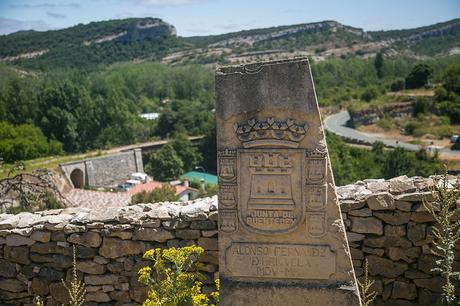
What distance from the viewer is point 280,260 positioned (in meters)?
3.42

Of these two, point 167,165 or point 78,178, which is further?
point 167,165

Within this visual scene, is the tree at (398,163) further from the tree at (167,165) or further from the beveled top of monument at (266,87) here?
the beveled top of monument at (266,87)

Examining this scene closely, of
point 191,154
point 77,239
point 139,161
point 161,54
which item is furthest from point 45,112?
point 161,54

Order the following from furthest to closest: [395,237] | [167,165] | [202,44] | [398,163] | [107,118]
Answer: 1. [202,44]
2. [107,118]
3. [167,165]
4. [398,163]
5. [395,237]

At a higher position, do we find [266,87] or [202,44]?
[202,44]

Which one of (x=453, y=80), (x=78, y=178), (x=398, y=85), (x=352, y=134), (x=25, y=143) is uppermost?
(x=453, y=80)

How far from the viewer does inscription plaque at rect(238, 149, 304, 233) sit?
325 centimetres

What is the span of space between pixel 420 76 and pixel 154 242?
6004 cm

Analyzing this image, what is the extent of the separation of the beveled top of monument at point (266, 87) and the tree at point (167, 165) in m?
48.4

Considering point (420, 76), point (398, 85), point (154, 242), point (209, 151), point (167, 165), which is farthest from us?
point (398, 85)

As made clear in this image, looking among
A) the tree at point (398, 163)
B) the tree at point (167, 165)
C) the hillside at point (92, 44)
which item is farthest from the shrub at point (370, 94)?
the hillside at point (92, 44)

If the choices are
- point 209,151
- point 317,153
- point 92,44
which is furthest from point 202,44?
point 317,153

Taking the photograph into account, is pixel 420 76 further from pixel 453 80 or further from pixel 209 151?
pixel 209 151

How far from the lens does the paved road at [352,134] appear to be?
37.7 m
